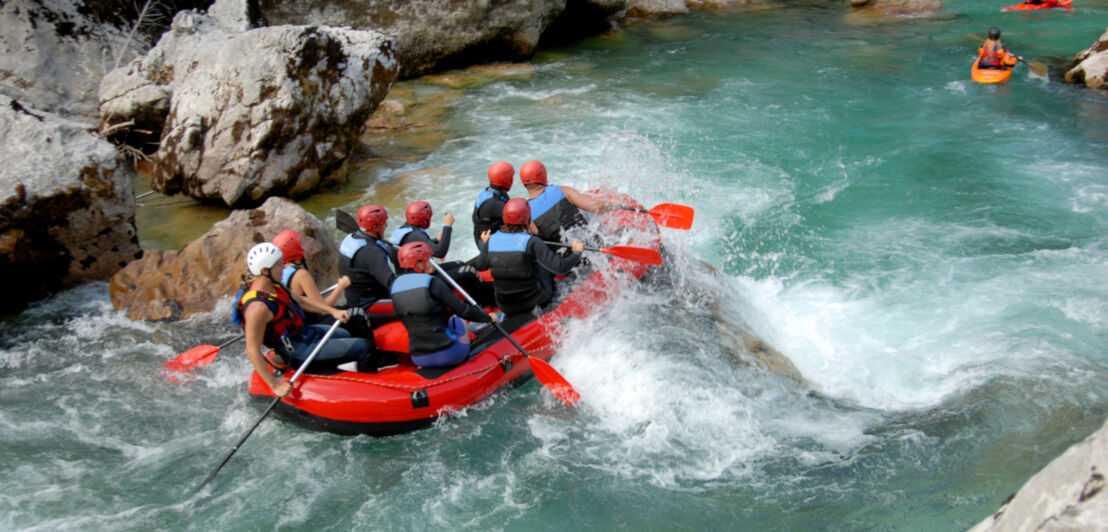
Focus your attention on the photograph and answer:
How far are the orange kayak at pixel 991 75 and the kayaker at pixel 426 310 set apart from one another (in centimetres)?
1108

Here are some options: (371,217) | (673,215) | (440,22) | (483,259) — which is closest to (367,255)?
(371,217)

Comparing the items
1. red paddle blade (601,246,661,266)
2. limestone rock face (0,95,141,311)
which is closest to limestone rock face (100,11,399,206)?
limestone rock face (0,95,141,311)

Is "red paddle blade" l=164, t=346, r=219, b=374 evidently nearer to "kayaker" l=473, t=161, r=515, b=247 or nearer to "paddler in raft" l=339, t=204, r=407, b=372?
"paddler in raft" l=339, t=204, r=407, b=372

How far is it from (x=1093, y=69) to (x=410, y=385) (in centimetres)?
1267

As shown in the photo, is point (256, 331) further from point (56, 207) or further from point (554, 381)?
point (56, 207)

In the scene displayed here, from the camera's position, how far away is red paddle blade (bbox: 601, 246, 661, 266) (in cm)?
589

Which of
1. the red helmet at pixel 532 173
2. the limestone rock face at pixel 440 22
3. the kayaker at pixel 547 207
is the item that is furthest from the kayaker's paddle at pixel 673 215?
the limestone rock face at pixel 440 22

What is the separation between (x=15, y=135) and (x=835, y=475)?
802 cm

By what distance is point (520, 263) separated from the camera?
5.46 metres

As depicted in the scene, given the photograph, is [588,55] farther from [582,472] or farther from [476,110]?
[582,472]

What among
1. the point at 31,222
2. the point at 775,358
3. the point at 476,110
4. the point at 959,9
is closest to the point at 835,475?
the point at 775,358

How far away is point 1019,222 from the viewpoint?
318 inches

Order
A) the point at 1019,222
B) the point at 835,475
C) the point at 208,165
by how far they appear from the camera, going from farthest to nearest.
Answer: the point at 208,165, the point at 1019,222, the point at 835,475

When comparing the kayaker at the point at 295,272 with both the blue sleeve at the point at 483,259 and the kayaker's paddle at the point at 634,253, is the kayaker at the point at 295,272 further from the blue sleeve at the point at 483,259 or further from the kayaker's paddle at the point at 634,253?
the kayaker's paddle at the point at 634,253
